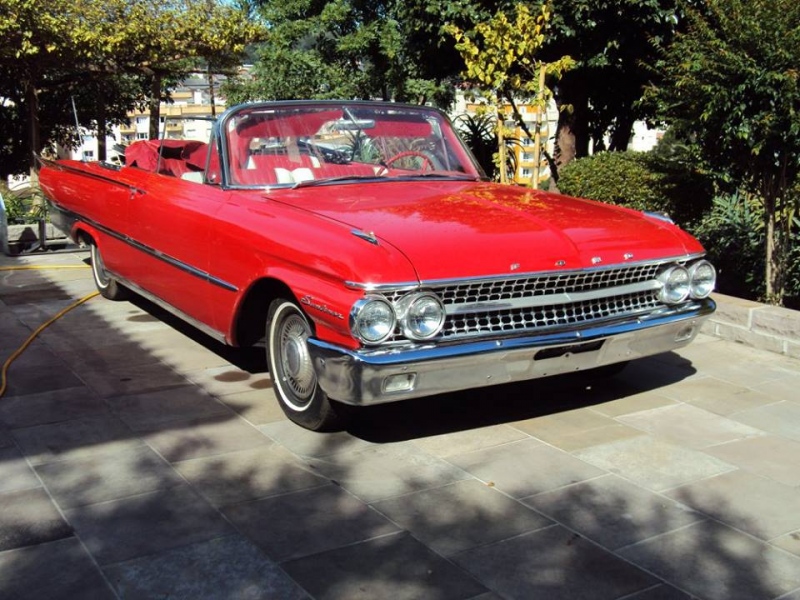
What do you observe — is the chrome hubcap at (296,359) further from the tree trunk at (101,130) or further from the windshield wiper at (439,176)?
the tree trunk at (101,130)

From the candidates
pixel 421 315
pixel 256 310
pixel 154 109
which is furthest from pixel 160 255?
pixel 154 109

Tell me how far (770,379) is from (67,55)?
11631mm

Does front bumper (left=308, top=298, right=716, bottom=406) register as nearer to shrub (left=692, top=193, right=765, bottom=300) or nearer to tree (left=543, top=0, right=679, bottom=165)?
shrub (left=692, top=193, right=765, bottom=300)

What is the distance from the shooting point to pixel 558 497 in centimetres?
395

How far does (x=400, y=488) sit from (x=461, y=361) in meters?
0.65

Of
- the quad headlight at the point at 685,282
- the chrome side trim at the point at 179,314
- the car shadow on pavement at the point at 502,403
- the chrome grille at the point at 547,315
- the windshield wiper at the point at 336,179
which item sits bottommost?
the car shadow on pavement at the point at 502,403

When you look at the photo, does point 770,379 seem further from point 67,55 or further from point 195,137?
point 67,55

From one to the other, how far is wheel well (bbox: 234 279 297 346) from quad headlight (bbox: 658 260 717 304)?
209cm

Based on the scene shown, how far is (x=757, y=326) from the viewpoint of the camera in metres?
6.55

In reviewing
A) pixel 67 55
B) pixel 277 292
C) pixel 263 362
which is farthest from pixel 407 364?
pixel 67 55

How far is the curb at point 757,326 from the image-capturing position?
6.33m

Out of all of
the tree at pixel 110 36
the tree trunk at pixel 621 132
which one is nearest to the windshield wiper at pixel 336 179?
the tree at pixel 110 36

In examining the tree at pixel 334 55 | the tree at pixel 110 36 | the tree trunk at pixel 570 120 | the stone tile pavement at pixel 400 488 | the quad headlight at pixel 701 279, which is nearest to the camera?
the stone tile pavement at pixel 400 488

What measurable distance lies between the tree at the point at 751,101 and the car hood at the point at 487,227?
69.4 inches
